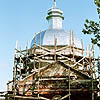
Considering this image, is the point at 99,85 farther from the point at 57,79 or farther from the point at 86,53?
the point at 86,53

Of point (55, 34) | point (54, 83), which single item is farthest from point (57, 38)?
point (54, 83)

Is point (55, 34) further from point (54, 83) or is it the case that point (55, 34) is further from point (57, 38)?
point (54, 83)

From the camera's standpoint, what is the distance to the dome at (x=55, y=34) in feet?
84.0

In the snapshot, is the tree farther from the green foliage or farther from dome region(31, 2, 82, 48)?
dome region(31, 2, 82, 48)

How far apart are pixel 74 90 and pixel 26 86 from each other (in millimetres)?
3930

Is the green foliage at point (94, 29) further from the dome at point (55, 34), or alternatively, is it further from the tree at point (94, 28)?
the dome at point (55, 34)

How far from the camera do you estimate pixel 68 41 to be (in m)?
25.8

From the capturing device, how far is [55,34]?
26.5m

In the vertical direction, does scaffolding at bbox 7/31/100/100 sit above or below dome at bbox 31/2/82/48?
below

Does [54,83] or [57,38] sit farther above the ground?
[57,38]

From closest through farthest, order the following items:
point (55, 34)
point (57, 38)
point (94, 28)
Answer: point (94, 28) → point (57, 38) → point (55, 34)

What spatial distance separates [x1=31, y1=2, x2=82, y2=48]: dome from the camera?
84.0 ft

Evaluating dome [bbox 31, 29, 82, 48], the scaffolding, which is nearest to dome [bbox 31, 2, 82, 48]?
dome [bbox 31, 29, 82, 48]

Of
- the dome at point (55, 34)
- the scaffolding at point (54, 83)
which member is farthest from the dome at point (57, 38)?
the scaffolding at point (54, 83)
